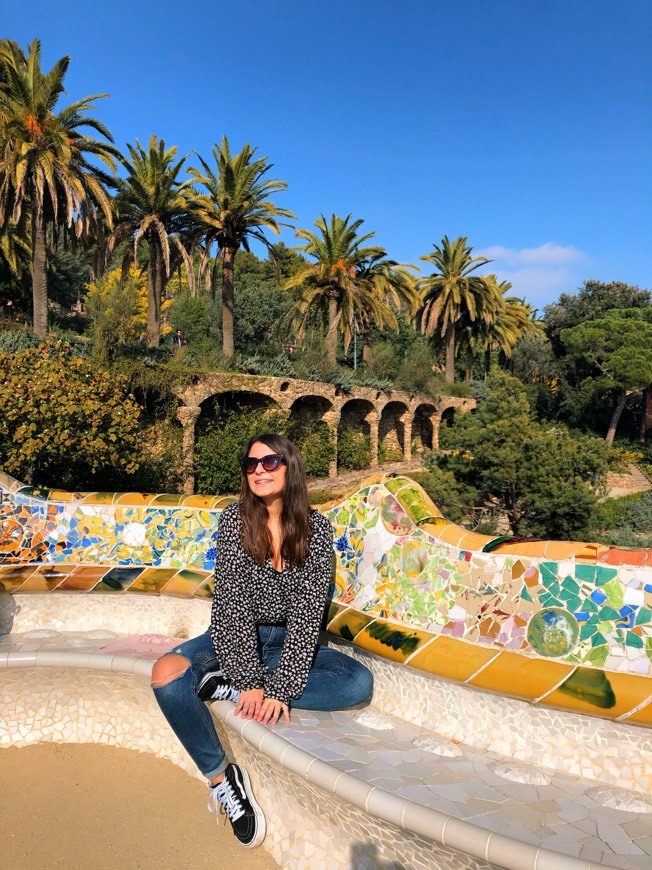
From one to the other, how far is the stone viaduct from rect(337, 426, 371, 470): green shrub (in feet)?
0.76

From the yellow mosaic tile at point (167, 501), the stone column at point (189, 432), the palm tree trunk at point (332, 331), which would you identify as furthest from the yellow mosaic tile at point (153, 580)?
the palm tree trunk at point (332, 331)

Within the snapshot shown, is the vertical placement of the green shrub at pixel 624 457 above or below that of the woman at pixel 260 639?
below

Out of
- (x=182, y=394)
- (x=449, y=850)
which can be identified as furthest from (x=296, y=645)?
(x=182, y=394)

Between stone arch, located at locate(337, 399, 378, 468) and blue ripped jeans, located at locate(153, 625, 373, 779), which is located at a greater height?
stone arch, located at locate(337, 399, 378, 468)

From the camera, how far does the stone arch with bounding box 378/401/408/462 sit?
22.8m

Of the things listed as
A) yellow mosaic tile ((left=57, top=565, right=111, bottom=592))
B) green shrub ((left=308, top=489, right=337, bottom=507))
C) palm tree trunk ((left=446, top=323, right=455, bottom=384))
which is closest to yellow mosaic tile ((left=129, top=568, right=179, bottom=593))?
yellow mosaic tile ((left=57, top=565, right=111, bottom=592))

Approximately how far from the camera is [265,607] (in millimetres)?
2182

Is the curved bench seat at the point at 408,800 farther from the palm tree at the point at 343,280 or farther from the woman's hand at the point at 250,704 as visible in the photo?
the palm tree at the point at 343,280

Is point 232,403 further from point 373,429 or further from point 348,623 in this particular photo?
point 348,623

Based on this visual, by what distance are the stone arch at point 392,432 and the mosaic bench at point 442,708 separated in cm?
1994

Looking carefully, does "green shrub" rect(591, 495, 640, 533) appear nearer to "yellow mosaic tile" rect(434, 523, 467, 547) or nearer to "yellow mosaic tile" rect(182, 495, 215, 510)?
"yellow mosaic tile" rect(182, 495, 215, 510)

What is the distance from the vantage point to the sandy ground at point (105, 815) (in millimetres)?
1995

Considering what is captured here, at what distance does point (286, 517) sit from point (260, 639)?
1.61 feet

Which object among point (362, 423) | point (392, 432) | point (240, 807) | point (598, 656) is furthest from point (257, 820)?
point (392, 432)
